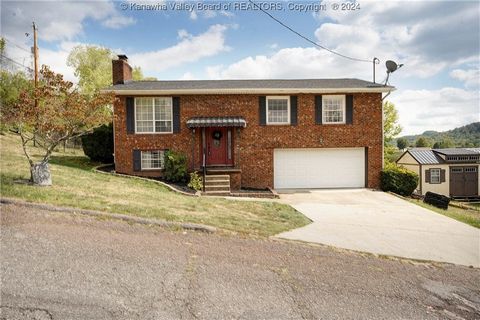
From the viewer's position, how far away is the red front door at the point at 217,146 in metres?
15.4

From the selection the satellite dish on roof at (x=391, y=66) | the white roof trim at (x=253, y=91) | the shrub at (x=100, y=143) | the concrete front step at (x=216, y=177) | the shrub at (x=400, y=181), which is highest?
the satellite dish on roof at (x=391, y=66)

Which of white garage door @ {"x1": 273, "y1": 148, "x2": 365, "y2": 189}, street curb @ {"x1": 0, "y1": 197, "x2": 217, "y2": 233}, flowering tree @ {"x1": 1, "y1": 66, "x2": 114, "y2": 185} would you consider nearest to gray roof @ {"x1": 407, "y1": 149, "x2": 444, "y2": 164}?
white garage door @ {"x1": 273, "y1": 148, "x2": 365, "y2": 189}

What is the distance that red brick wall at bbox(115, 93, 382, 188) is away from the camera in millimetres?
15078

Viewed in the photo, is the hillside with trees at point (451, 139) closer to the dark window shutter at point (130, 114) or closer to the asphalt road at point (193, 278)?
the dark window shutter at point (130, 114)

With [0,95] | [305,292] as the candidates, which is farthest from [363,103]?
[0,95]

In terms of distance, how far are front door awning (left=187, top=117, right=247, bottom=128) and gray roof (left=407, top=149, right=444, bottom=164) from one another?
60.9 ft

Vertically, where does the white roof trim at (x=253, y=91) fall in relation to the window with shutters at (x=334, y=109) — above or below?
above

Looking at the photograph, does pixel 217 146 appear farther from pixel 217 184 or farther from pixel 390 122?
pixel 390 122

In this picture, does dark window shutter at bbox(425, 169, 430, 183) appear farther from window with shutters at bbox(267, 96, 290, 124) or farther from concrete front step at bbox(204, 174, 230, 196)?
concrete front step at bbox(204, 174, 230, 196)

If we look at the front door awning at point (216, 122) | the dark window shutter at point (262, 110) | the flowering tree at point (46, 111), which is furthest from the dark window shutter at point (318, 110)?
the flowering tree at point (46, 111)

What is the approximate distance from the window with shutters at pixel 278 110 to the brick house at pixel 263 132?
0.05 metres

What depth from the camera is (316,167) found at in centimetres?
1582

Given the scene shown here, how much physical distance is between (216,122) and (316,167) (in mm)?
5897

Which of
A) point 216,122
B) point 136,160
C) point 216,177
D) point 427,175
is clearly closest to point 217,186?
point 216,177
